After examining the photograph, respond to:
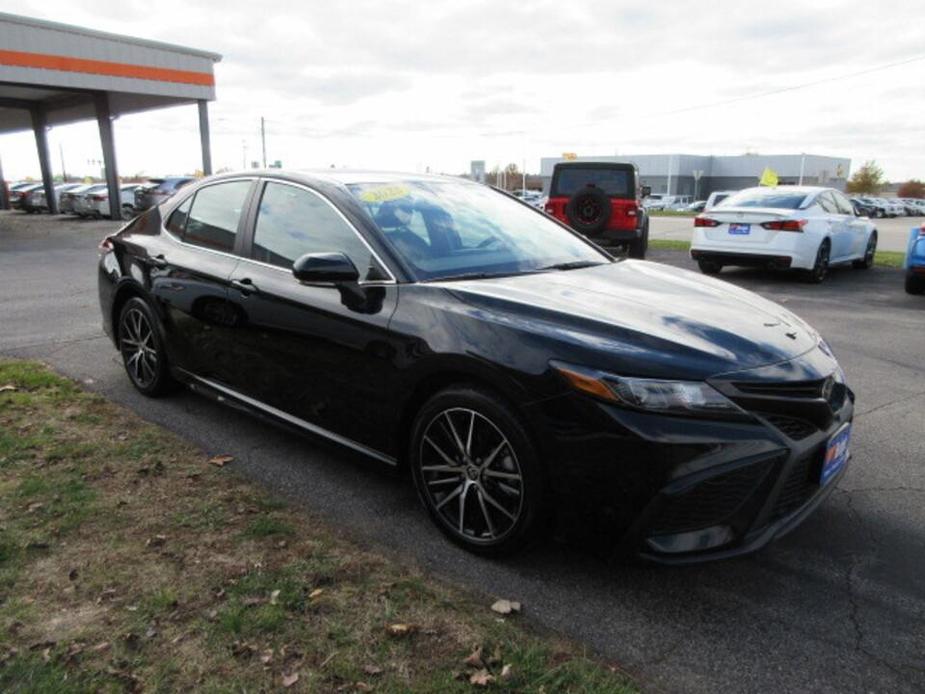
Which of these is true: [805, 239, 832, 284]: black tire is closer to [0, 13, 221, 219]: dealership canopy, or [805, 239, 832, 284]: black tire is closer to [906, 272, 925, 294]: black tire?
[906, 272, 925, 294]: black tire

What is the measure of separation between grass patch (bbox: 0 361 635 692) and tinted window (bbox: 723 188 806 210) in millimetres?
9654

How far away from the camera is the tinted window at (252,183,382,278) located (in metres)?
3.33

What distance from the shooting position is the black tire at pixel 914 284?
31.5 feet

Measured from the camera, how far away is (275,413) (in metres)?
3.72

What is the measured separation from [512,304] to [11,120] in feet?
140

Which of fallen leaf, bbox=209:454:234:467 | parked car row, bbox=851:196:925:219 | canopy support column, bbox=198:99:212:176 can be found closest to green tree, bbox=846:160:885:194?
parked car row, bbox=851:196:925:219

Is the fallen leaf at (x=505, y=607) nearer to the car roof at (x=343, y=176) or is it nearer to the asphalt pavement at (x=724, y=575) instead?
the asphalt pavement at (x=724, y=575)

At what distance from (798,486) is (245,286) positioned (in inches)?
109

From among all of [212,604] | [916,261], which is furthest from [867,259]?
[212,604]

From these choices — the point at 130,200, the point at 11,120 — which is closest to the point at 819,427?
the point at 130,200

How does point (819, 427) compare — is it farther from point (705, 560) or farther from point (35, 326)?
point (35, 326)

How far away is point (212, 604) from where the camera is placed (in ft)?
8.34

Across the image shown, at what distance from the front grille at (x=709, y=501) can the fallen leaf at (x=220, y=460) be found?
2.36 m

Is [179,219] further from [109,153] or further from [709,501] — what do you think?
[109,153]
